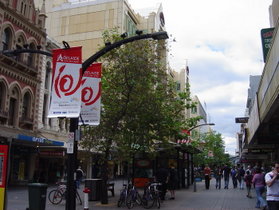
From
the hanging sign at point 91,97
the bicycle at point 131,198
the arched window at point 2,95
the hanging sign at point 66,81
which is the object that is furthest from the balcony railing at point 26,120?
the hanging sign at point 66,81

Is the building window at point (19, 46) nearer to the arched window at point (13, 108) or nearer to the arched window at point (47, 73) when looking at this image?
the arched window at point (13, 108)

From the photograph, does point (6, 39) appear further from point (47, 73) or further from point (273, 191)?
point (273, 191)

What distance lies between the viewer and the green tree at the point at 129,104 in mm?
17250

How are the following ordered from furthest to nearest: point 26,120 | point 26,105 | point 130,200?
point 26,105 < point 26,120 < point 130,200

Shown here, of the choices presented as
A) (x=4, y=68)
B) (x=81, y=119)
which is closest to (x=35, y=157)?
(x=4, y=68)

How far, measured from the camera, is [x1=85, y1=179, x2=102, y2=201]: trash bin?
17.5 m

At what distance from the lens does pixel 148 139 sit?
18266 millimetres

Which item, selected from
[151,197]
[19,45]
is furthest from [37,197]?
[19,45]

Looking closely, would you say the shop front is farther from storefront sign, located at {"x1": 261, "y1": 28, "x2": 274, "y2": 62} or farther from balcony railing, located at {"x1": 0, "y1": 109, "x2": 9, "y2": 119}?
storefront sign, located at {"x1": 261, "y1": 28, "x2": 274, "y2": 62}

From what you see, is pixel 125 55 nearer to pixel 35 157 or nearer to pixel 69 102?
pixel 69 102

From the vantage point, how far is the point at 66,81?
10.6 meters

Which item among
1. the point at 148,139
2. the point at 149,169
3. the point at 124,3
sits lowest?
the point at 149,169

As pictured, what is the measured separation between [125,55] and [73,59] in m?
7.13

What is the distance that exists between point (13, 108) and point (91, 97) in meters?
16.6
